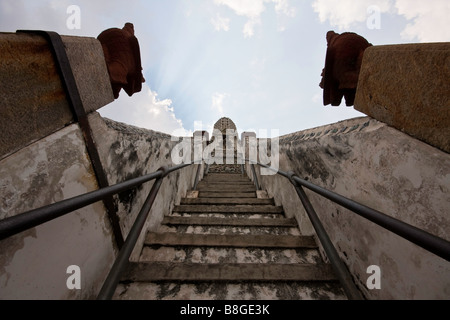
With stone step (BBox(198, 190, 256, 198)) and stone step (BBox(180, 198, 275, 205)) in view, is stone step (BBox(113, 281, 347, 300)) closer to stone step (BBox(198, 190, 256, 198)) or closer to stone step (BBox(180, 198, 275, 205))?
stone step (BBox(180, 198, 275, 205))

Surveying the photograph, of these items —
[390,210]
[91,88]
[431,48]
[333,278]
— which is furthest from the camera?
[333,278]

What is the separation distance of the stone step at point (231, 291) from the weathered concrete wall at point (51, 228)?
248 millimetres

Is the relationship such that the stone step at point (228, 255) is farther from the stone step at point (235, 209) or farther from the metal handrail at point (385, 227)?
the stone step at point (235, 209)

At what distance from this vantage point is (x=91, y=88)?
1055 millimetres

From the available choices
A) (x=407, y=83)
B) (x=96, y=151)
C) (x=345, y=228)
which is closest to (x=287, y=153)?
(x=345, y=228)

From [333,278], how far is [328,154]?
0.91 metres

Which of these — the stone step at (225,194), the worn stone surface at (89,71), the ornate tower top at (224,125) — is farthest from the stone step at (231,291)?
the ornate tower top at (224,125)

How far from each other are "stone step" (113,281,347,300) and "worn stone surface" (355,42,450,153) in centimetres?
110

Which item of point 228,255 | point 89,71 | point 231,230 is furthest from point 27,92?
point 231,230

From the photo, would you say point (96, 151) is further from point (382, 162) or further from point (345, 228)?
point (345, 228)

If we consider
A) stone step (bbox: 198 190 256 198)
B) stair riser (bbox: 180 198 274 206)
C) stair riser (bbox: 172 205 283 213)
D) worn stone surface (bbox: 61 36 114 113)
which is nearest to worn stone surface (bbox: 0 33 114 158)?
worn stone surface (bbox: 61 36 114 113)

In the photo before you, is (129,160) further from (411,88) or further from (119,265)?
(411,88)

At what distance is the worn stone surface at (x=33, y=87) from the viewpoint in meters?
0.67

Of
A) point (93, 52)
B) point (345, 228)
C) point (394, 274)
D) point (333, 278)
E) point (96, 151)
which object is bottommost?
point (333, 278)
